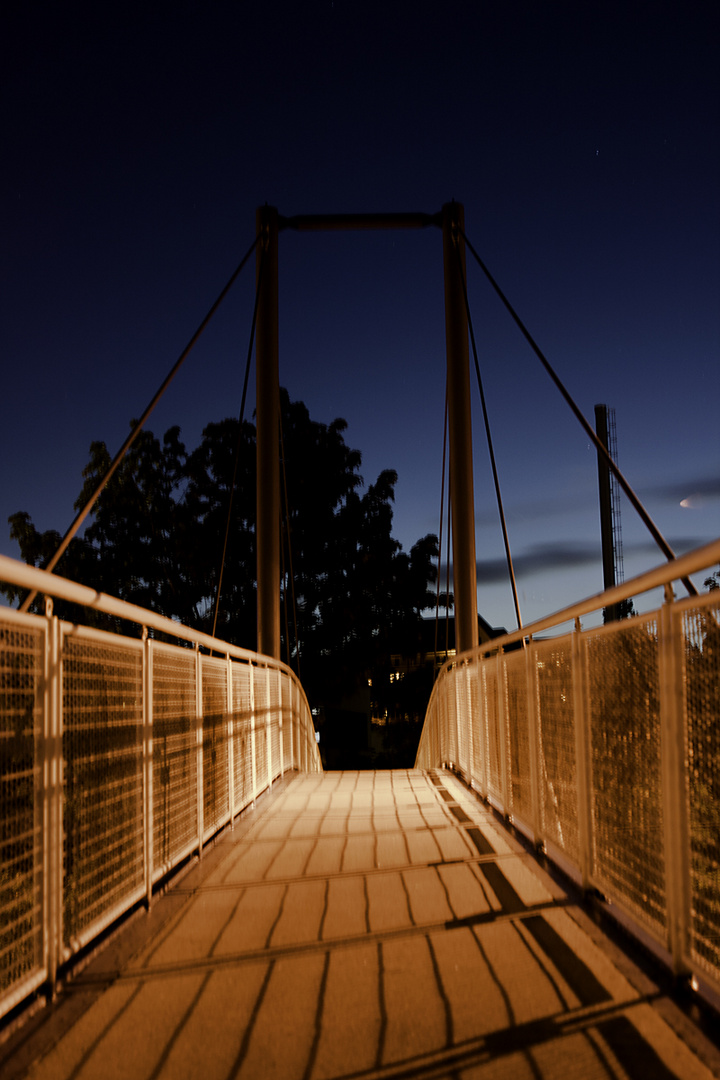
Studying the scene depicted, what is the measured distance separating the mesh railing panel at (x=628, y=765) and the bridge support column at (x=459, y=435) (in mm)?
8185

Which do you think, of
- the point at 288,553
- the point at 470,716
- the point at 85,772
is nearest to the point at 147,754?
the point at 85,772

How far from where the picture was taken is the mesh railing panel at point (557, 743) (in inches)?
129

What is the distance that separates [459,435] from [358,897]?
9.71 metres

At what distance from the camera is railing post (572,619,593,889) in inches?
118

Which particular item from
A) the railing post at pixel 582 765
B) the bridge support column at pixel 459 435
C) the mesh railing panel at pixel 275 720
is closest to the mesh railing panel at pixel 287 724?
the mesh railing panel at pixel 275 720

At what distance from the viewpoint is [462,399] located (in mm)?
12609

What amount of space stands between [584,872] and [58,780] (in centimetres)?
186

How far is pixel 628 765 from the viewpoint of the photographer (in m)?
2.62

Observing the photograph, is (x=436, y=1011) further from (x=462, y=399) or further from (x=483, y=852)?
(x=462, y=399)

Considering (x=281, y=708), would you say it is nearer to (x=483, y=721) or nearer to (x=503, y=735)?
(x=483, y=721)

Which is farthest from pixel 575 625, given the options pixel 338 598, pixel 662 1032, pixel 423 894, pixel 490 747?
pixel 338 598

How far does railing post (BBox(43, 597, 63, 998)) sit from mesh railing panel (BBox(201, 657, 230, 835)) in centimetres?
192

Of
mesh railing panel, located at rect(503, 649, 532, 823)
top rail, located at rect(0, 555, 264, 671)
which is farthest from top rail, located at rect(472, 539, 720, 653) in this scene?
top rail, located at rect(0, 555, 264, 671)

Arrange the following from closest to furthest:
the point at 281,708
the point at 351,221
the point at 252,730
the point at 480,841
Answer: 1. the point at 480,841
2. the point at 252,730
3. the point at 281,708
4. the point at 351,221
